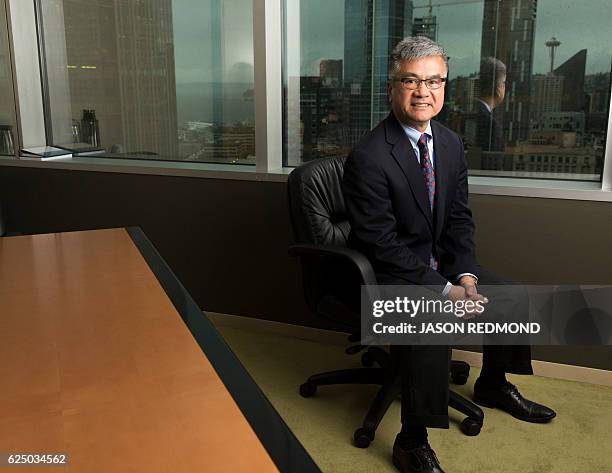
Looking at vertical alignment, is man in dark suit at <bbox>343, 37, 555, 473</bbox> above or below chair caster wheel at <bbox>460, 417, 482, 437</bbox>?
above

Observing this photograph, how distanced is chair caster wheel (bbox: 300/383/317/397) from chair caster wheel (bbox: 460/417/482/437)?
2.18ft

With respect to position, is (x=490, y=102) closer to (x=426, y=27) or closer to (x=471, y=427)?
(x=426, y=27)

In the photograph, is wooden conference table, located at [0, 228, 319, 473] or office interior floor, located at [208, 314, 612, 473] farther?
office interior floor, located at [208, 314, 612, 473]

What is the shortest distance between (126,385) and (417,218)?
1.50 meters

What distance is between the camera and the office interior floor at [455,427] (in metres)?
2.22

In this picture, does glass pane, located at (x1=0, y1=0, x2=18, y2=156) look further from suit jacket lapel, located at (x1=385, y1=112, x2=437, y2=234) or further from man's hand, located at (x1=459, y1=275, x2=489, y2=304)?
man's hand, located at (x1=459, y1=275, x2=489, y2=304)

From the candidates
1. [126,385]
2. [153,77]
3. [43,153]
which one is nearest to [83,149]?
[43,153]

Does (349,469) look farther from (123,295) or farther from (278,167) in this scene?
(278,167)

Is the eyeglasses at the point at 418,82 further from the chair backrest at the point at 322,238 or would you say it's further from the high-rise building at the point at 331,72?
the high-rise building at the point at 331,72

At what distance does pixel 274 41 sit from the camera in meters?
3.25

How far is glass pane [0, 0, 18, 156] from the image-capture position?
3.90 metres

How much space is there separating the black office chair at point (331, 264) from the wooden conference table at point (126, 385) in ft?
2.86

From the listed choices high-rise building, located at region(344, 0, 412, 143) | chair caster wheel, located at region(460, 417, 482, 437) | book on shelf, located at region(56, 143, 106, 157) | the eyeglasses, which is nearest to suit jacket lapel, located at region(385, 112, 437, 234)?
the eyeglasses

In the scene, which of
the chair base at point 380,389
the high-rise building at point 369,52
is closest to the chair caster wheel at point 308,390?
the chair base at point 380,389
